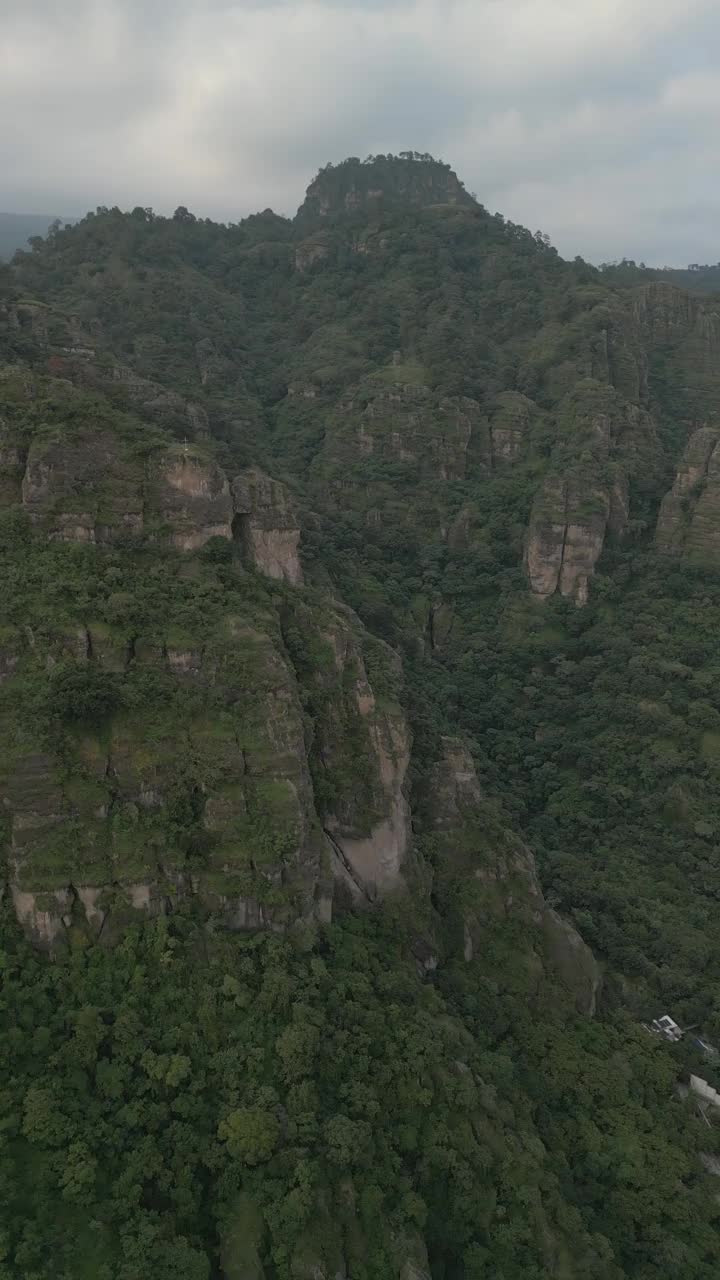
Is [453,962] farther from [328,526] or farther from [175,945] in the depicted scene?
[328,526]

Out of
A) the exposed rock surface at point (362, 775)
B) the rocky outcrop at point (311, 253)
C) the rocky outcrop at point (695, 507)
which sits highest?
the rocky outcrop at point (311, 253)

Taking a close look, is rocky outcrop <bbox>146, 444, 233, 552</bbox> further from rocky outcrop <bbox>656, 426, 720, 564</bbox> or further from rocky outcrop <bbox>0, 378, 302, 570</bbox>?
rocky outcrop <bbox>656, 426, 720, 564</bbox>

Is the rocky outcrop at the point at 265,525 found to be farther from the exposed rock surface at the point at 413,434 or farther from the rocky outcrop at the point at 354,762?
the exposed rock surface at the point at 413,434

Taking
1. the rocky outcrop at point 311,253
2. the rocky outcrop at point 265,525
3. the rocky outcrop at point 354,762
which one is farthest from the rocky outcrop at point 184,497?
the rocky outcrop at point 311,253

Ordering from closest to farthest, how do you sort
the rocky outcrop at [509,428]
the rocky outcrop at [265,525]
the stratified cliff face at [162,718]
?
the stratified cliff face at [162,718], the rocky outcrop at [265,525], the rocky outcrop at [509,428]

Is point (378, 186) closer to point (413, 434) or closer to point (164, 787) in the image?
point (413, 434)

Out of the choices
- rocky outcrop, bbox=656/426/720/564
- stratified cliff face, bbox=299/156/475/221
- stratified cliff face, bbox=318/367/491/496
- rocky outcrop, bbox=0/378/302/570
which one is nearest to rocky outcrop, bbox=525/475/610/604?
rocky outcrop, bbox=656/426/720/564
